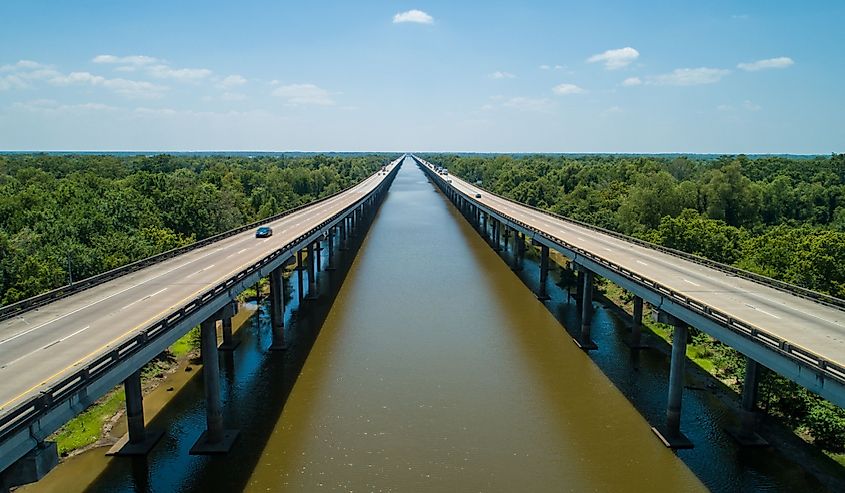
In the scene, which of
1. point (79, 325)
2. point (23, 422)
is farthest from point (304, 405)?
point (23, 422)

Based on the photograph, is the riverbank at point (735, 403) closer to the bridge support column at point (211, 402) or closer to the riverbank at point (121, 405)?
the bridge support column at point (211, 402)

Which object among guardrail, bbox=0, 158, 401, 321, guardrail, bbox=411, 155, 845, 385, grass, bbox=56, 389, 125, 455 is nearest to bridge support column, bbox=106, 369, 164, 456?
grass, bbox=56, 389, 125, 455

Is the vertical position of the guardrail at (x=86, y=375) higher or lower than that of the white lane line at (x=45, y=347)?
higher

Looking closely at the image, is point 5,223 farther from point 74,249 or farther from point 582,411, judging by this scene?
point 582,411

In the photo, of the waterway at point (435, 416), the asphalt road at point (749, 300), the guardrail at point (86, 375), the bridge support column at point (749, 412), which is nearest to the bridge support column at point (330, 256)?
the waterway at point (435, 416)

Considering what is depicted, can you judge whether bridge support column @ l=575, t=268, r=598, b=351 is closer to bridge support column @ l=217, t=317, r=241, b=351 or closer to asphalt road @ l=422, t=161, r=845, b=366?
asphalt road @ l=422, t=161, r=845, b=366

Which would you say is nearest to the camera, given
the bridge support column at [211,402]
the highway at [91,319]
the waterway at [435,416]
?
the highway at [91,319]

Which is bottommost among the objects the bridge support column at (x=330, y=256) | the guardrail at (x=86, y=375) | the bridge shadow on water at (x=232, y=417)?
the bridge shadow on water at (x=232, y=417)
